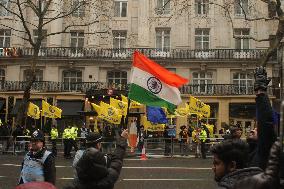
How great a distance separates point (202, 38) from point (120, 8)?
826cm

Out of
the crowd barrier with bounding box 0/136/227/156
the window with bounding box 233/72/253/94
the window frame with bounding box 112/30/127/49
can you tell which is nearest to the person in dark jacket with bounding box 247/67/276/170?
the crowd barrier with bounding box 0/136/227/156

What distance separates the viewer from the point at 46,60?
42031mm

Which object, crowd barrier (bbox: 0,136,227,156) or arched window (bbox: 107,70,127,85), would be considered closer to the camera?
crowd barrier (bbox: 0,136,227,156)

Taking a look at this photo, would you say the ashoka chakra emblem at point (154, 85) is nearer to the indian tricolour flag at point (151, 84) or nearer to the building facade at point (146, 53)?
the indian tricolour flag at point (151, 84)

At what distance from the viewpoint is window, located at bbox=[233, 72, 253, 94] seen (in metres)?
40.9

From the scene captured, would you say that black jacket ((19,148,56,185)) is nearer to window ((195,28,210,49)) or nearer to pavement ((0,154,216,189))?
pavement ((0,154,216,189))

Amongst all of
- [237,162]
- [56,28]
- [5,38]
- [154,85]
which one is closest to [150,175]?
[154,85]

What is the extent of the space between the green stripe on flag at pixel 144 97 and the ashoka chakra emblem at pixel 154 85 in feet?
0.37

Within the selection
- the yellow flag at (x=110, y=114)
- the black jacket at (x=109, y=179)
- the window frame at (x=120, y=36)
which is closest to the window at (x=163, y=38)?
the window frame at (x=120, y=36)

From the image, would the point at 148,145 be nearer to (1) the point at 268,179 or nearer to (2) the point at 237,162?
(2) the point at 237,162

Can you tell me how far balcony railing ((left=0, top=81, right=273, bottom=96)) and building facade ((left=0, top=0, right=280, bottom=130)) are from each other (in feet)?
0.29

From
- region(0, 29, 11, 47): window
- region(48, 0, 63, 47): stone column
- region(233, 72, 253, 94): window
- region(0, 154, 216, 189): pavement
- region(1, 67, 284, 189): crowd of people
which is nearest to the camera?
region(1, 67, 284, 189): crowd of people

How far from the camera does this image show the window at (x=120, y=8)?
143 feet

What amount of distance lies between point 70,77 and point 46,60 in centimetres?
266
